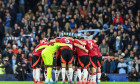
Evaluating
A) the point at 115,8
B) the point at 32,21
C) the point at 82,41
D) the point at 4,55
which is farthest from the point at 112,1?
the point at 82,41

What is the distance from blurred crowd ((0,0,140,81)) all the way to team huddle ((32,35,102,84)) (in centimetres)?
635

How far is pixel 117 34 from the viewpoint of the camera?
29312 millimetres

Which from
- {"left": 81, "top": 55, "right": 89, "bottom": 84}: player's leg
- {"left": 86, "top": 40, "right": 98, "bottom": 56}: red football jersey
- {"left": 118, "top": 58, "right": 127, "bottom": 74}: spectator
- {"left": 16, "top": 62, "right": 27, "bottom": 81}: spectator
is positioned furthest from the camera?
{"left": 118, "top": 58, "right": 127, "bottom": 74}: spectator

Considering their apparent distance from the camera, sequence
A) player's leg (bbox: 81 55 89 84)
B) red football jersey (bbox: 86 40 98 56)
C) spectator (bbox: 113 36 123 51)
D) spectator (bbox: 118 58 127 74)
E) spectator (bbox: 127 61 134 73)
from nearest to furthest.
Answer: player's leg (bbox: 81 55 89 84), red football jersey (bbox: 86 40 98 56), spectator (bbox: 127 61 134 73), spectator (bbox: 118 58 127 74), spectator (bbox: 113 36 123 51)

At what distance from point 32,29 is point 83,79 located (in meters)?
11.3

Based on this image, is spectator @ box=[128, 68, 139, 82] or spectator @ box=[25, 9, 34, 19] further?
spectator @ box=[25, 9, 34, 19]

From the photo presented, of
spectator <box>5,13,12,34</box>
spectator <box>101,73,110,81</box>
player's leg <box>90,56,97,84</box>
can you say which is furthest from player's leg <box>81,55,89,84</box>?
spectator <box>5,13,12,34</box>

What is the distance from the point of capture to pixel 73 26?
101 feet

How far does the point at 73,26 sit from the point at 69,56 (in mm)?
10983

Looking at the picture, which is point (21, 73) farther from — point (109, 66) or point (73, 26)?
point (73, 26)

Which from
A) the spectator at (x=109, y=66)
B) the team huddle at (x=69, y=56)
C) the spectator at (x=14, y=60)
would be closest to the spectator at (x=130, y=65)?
the spectator at (x=109, y=66)

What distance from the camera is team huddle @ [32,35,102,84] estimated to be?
65.2ft

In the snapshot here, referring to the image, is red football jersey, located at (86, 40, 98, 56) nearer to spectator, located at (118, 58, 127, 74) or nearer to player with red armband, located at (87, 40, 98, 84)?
player with red armband, located at (87, 40, 98, 84)

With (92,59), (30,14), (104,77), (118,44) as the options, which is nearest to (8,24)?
(30,14)
